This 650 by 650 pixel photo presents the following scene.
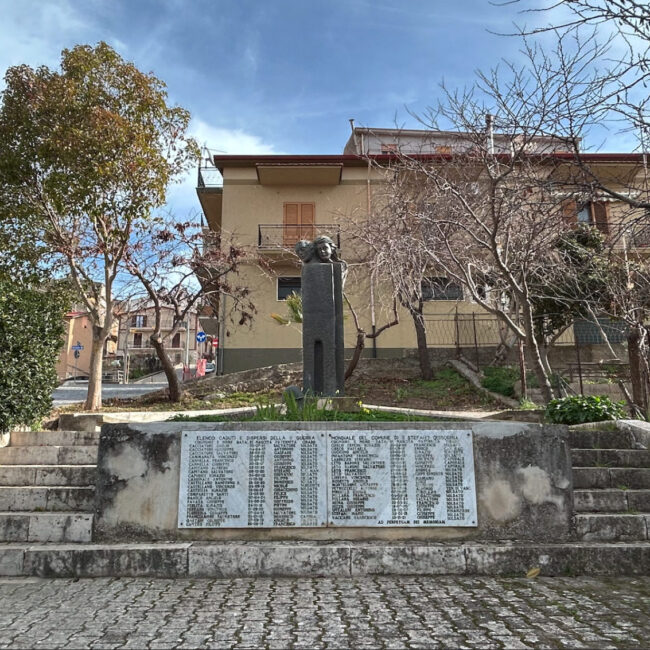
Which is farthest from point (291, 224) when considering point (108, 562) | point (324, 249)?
point (108, 562)

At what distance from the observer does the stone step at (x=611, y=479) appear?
17.8 feet

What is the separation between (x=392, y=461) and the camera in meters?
4.66

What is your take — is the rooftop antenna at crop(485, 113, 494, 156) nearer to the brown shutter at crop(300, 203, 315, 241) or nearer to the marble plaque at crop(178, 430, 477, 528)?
the marble plaque at crop(178, 430, 477, 528)

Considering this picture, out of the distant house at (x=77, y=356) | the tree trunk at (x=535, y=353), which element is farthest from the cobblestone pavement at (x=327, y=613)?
the distant house at (x=77, y=356)

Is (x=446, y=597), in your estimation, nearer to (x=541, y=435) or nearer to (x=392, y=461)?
(x=392, y=461)

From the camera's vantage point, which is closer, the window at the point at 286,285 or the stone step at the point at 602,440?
the stone step at the point at 602,440

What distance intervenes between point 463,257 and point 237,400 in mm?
6489

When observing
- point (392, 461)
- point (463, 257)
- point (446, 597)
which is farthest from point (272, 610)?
point (463, 257)

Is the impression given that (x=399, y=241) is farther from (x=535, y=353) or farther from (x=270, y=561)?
(x=270, y=561)

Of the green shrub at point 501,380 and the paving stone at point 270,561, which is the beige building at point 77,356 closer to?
the green shrub at point 501,380

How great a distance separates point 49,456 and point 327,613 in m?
4.31

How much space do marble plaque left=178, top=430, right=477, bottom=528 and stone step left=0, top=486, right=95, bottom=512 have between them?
1267mm

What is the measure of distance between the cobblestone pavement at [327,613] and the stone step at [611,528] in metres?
0.52

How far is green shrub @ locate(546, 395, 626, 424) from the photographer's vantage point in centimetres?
703
